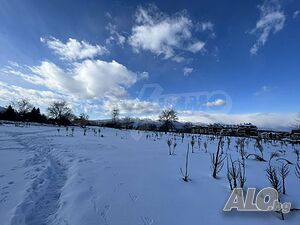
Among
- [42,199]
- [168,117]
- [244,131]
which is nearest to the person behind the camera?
[42,199]

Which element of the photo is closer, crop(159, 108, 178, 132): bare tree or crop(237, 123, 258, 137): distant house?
crop(237, 123, 258, 137): distant house

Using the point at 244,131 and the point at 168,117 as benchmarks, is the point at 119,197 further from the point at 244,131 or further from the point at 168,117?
the point at 168,117

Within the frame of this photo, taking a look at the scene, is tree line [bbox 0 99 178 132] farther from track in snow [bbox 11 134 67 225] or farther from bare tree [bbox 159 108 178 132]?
track in snow [bbox 11 134 67 225]

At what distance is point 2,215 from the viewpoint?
8.71 feet

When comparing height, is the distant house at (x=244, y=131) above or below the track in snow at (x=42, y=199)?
above

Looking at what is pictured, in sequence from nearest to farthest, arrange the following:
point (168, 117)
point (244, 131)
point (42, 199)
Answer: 1. point (42, 199)
2. point (244, 131)
3. point (168, 117)

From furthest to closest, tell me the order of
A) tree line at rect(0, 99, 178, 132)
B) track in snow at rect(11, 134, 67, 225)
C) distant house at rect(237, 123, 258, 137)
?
tree line at rect(0, 99, 178, 132), distant house at rect(237, 123, 258, 137), track in snow at rect(11, 134, 67, 225)

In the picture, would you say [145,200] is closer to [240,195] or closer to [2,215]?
[240,195]

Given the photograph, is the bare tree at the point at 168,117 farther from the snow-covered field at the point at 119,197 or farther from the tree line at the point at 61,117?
the snow-covered field at the point at 119,197

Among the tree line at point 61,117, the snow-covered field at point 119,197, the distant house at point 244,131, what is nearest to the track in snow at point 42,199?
the snow-covered field at point 119,197

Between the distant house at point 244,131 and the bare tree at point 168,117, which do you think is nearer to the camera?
the distant house at point 244,131

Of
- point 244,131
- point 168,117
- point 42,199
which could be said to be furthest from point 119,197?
point 168,117

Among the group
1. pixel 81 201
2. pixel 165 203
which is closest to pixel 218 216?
pixel 165 203

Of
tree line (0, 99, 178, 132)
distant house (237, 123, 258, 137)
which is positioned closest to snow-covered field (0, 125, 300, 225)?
distant house (237, 123, 258, 137)
